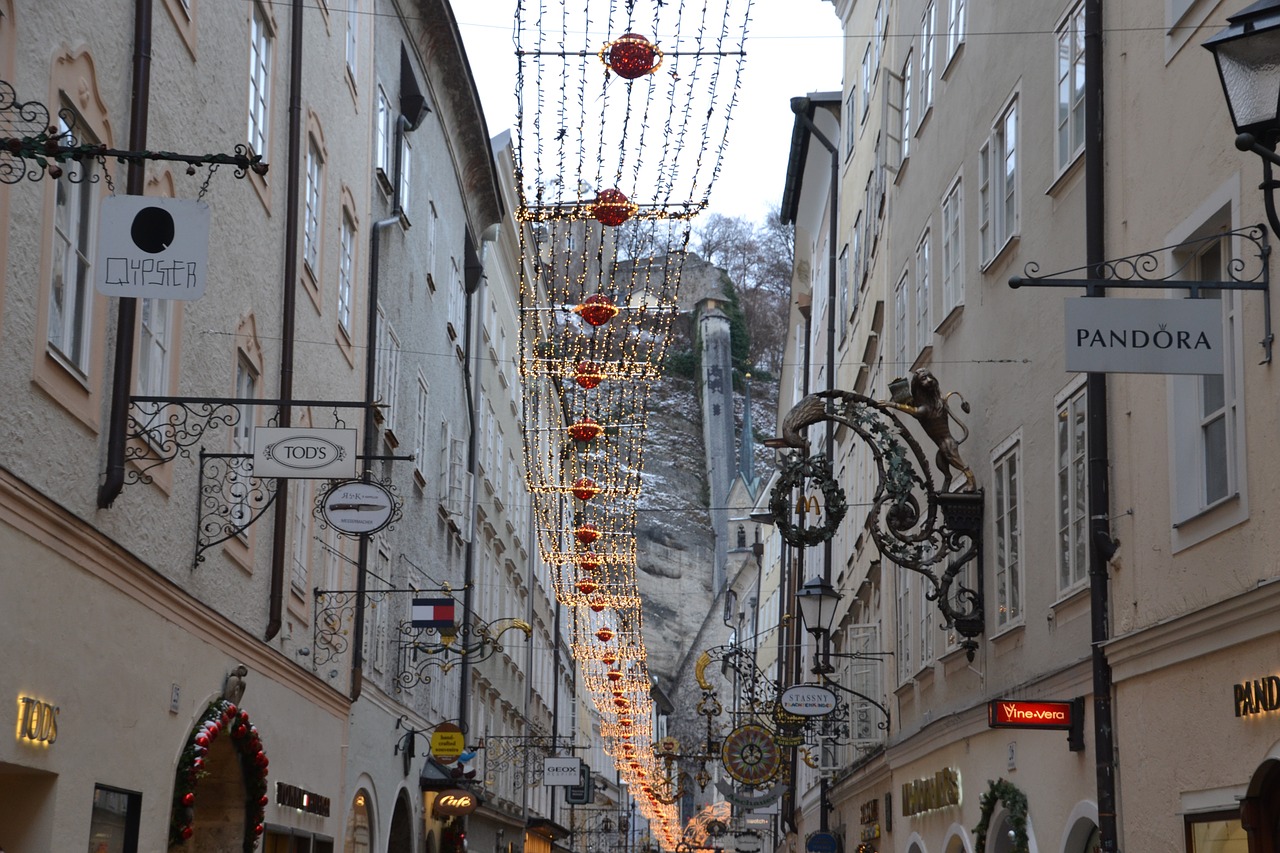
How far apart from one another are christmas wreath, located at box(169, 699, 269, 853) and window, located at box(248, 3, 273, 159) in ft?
16.0

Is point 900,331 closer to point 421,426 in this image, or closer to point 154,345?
point 421,426

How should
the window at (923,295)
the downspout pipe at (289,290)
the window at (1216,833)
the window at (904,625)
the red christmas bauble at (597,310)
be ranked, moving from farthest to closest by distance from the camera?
the red christmas bauble at (597,310)
the window at (904,625)
the window at (923,295)
the downspout pipe at (289,290)
the window at (1216,833)

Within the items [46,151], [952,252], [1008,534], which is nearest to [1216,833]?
[1008,534]

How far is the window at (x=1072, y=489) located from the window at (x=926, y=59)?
7.47 meters

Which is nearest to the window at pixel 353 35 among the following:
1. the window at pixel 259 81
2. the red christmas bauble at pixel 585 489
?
the window at pixel 259 81

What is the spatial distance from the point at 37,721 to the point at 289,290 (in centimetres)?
714

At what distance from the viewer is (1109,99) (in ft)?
37.3

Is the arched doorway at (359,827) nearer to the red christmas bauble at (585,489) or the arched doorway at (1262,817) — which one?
the red christmas bauble at (585,489)

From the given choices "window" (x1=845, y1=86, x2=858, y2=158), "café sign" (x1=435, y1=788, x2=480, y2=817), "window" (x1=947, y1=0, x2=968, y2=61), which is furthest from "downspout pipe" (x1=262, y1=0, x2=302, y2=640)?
"window" (x1=845, y1=86, x2=858, y2=158)

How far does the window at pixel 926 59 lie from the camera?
19.1 meters

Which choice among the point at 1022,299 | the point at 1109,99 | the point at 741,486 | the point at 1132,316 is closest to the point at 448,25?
the point at 1022,299

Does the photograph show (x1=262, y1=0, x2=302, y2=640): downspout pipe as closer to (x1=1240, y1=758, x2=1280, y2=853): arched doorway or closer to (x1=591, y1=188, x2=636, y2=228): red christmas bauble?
(x1=591, y1=188, x2=636, y2=228): red christmas bauble

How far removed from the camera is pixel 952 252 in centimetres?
1720

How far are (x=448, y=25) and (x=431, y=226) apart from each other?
10.9 ft
